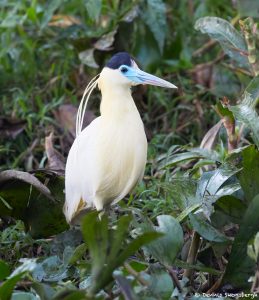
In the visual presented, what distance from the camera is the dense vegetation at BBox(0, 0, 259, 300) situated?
2631 mm

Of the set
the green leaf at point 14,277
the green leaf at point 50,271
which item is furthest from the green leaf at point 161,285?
the green leaf at point 50,271

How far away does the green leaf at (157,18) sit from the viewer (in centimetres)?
474

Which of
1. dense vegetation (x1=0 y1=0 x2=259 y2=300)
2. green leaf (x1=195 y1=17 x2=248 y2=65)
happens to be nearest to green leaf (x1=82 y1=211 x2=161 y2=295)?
dense vegetation (x1=0 y1=0 x2=259 y2=300)

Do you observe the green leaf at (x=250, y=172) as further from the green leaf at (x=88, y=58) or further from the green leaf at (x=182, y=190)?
the green leaf at (x=88, y=58)

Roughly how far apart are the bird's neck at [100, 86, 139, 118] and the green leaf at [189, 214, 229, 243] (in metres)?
0.51

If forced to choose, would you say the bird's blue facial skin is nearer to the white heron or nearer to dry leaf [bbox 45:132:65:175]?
the white heron

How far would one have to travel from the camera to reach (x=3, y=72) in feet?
16.8

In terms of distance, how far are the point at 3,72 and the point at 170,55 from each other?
94 centimetres

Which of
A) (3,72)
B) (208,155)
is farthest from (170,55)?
(208,155)

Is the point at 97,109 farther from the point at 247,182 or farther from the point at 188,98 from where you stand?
the point at 247,182

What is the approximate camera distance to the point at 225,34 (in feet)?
12.3

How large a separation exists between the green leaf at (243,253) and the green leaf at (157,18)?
2.07 m

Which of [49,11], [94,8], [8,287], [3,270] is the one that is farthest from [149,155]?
[8,287]

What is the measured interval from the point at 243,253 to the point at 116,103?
727 mm
